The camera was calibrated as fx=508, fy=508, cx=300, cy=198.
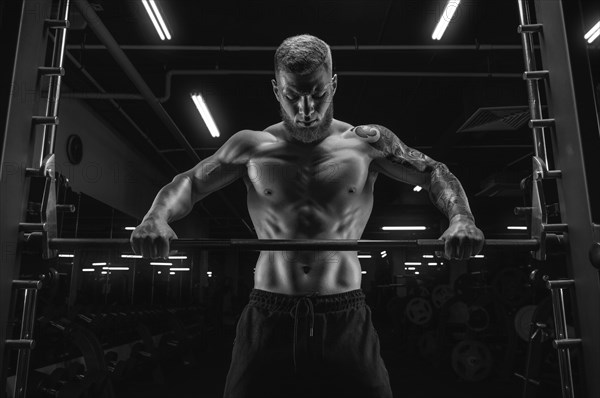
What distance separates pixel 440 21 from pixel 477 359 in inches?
167

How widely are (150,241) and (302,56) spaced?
755mm

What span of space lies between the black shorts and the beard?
1.80 ft

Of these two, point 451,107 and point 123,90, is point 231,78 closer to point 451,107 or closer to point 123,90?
point 123,90

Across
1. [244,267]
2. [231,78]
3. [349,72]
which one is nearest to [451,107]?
[349,72]

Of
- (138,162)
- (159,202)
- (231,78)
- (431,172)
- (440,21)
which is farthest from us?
(138,162)

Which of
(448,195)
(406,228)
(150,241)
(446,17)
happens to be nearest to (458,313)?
(446,17)

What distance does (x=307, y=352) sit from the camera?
1.54m

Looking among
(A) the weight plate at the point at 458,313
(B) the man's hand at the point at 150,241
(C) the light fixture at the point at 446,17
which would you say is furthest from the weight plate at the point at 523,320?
(B) the man's hand at the point at 150,241

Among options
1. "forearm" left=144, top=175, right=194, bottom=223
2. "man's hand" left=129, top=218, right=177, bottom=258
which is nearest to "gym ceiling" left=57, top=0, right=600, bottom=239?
"forearm" left=144, top=175, right=194, bottom=223

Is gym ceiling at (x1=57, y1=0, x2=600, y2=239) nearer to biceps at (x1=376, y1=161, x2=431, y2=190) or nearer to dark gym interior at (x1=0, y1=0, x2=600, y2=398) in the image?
dark gym interior at (x1=0, y1=0, x2=600, y2=398)

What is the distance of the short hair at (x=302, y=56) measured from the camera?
1.64 m

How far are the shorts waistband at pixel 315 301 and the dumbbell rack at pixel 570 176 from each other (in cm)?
57

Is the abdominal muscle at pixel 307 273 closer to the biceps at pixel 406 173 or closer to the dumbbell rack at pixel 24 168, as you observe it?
the biceps at pixel 406 173

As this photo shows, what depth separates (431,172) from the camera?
177cm
